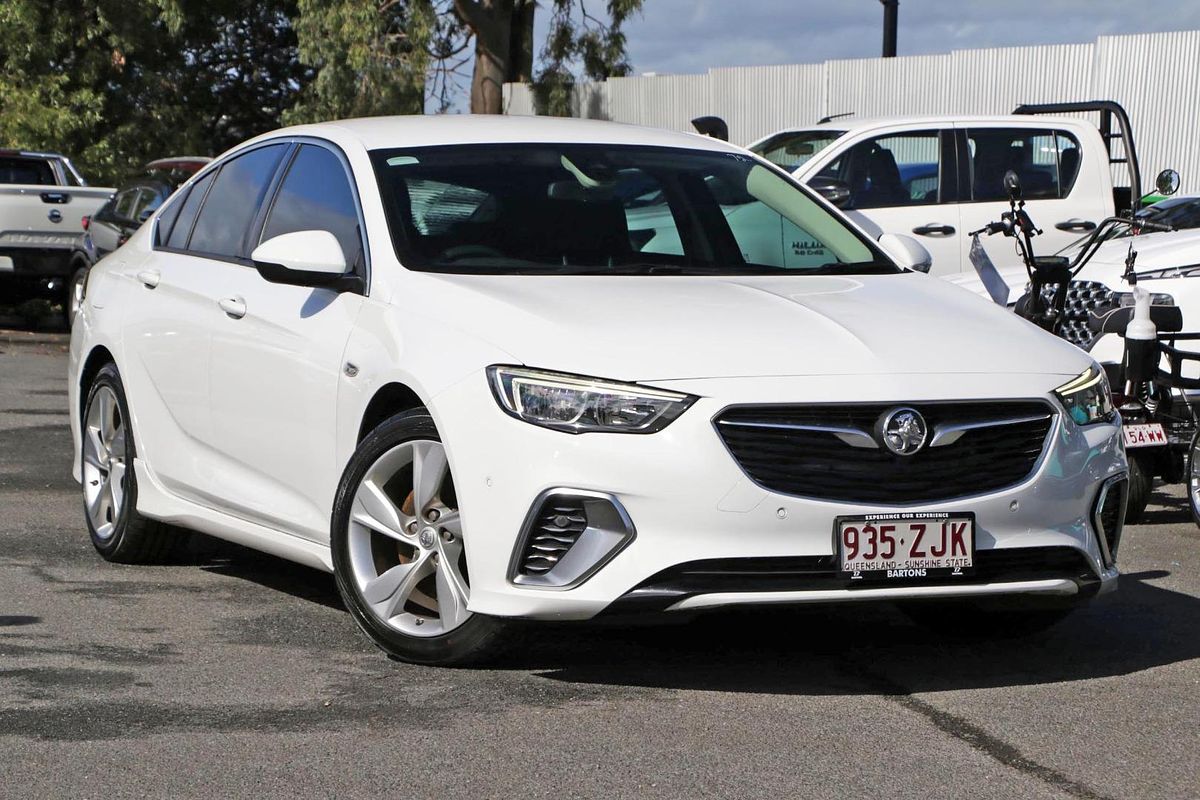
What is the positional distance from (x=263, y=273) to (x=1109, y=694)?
2795mm

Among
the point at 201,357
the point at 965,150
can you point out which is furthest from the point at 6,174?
the point at 201,357

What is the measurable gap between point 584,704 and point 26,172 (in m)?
17.7

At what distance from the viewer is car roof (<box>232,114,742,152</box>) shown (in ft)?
21.6

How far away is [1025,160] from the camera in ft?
46.0

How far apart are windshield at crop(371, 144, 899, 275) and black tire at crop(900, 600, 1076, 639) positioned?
1171mm

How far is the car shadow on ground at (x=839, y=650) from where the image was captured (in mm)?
5559

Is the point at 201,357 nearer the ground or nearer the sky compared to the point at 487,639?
nearer the sky

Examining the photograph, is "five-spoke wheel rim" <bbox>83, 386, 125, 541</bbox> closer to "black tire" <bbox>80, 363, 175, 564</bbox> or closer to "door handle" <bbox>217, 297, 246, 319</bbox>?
"black tire" <bbox>80, 363, 175, 564</bbox>

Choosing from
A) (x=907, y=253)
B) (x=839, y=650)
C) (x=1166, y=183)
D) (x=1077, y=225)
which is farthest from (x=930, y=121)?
(x=839, y=650)

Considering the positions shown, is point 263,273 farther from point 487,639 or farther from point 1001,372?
point 1001,372

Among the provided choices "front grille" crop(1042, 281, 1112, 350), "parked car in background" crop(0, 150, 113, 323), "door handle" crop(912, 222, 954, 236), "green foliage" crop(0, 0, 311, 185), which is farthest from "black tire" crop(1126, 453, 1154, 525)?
"green foliage" crop(0, 0, 311, 185)

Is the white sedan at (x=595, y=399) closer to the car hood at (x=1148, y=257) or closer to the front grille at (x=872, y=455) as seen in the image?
the front grille at (x=872, y=455)

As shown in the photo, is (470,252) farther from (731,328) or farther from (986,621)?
(986,621)

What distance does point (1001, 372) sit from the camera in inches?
211
